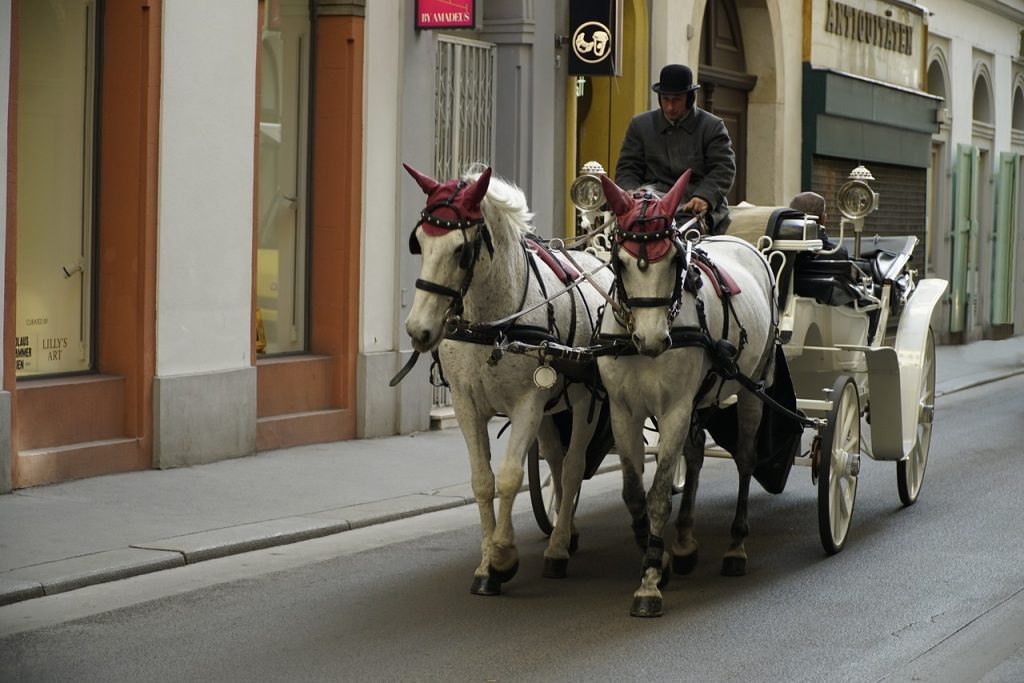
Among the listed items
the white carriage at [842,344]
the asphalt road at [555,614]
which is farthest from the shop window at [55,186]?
the white carriage at [842,344]

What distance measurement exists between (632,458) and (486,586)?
955 mm

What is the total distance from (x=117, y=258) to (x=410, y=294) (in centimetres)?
348

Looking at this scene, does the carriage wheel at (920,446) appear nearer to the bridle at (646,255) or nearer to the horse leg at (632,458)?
the horse leg at (632,458)

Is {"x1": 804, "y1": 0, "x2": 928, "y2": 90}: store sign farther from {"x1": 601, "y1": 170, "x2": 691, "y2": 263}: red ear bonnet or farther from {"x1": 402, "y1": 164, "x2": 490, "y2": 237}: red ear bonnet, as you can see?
{"x1": 402, "y1": 164, "x2": 490, "y2": 237}: red ear bonnet

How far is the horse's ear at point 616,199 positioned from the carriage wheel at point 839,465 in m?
2.09

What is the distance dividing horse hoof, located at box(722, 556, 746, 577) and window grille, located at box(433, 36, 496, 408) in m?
6.78

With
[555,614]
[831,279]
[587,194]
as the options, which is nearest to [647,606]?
[555,614]

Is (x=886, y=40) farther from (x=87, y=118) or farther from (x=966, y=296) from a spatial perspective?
(x=87, y=118)

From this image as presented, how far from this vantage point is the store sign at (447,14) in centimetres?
1414

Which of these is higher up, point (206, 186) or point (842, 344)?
point (206, 186)

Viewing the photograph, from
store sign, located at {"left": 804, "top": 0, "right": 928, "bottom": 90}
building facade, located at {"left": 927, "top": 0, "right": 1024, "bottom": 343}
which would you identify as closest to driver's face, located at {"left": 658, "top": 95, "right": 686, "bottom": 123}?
store sign, located at {"left": 804, "top": 0, "right": 928, "bottom": 90}

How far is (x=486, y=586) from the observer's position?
7758mm

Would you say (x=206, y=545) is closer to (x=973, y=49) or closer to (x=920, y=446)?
(x=920, y=446)

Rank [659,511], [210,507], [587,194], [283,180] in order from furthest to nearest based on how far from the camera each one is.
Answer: [283,180]
[210,507]
[587,194]
[659,511]
